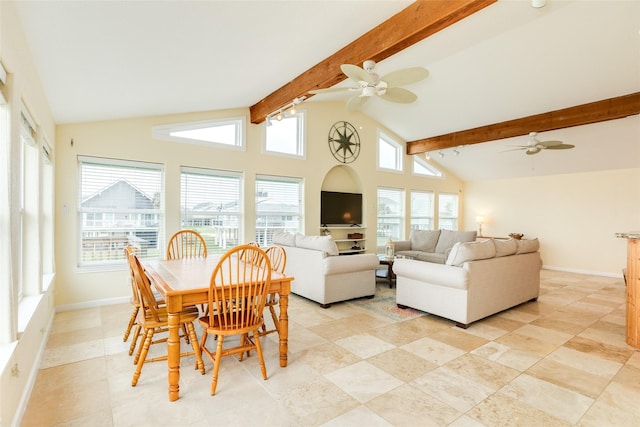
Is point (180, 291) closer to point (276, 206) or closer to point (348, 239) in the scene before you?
point (276, 206)

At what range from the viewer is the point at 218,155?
5.32 m

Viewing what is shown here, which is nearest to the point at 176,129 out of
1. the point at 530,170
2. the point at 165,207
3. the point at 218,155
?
the point at 218,155

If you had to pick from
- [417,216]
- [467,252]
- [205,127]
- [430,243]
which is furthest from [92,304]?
[417,216]

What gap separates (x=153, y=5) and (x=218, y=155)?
127 inches

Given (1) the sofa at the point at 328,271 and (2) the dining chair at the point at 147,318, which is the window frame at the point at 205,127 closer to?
(1) the sofa at the point at 328,271

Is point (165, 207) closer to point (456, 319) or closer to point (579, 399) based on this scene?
point (456, 319)

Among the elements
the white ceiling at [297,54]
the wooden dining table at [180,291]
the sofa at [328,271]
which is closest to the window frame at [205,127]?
the white ceiling at [297,54]

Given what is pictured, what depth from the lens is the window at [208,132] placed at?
4.85 metres

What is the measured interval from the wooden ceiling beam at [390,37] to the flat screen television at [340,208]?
2720mm

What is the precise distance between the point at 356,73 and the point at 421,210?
266 inches

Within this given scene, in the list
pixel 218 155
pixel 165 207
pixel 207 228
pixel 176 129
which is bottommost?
pixel 207 228

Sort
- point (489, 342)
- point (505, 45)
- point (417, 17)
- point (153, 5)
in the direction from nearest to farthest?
point (153, 5) → point (417, 17) → point (489, 342) → point (505, 45)

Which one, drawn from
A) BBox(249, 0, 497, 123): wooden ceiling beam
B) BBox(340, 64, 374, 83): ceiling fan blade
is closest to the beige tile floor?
BBox(340, 64, 374, 83): ceiling fan blade

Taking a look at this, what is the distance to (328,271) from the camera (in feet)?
13.8
